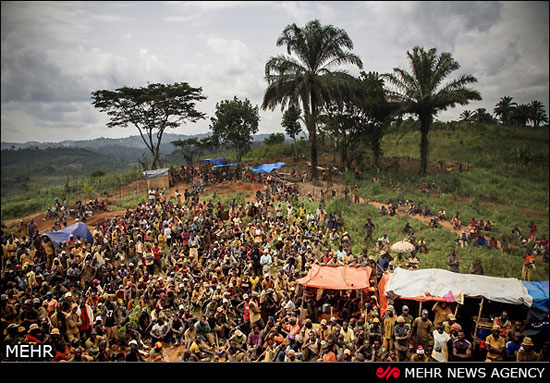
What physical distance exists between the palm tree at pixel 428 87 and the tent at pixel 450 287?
8.96 metres

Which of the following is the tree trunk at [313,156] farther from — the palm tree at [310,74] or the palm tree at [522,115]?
the palm tree at [522,115]

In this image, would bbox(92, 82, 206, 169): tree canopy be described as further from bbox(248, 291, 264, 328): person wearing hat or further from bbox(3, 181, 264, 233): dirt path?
bbox(248, 291, 264, 328): person wearing hat

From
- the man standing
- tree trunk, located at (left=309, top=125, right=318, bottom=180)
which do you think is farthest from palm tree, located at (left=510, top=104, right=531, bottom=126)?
the man standing

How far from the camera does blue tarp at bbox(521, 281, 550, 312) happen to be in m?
6.39

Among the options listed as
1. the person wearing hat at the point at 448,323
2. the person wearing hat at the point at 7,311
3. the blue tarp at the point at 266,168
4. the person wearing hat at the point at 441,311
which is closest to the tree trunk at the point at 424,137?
the blue tarp at the point at 266,168

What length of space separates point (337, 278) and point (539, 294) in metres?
4.06

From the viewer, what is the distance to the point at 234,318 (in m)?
7.91

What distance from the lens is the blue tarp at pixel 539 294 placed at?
6.39m

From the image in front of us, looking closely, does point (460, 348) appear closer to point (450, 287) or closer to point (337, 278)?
point (450, 287)

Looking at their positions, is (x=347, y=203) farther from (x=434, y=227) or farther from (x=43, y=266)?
(x=43, y=266)

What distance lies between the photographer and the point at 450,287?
22.8ft

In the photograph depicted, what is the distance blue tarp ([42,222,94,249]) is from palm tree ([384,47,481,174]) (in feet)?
46.9
